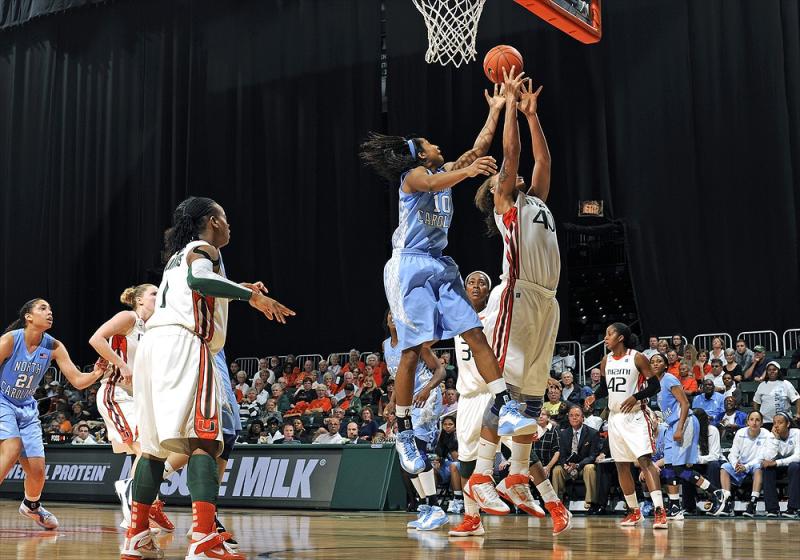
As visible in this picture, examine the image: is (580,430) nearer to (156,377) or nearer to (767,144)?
(767,144)

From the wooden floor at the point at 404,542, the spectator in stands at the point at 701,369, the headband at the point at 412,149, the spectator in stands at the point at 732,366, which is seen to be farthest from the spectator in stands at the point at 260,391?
the headband at the point at 412,149

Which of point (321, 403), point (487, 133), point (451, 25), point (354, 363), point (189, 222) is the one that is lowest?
point (321, 403)

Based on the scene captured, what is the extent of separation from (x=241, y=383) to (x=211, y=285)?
579 inches

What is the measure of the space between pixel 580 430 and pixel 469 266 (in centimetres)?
670

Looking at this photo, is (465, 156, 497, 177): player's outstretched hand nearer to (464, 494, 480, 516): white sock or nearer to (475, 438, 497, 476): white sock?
(475, 438, 497, 476): white sock

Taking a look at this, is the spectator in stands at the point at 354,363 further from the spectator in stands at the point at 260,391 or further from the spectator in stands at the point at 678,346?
the spectator in stands at the point at 678,346

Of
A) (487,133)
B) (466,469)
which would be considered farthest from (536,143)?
(466,469)

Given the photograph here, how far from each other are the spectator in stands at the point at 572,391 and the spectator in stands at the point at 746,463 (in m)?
2.48

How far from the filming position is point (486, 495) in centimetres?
586

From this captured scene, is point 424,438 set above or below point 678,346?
below

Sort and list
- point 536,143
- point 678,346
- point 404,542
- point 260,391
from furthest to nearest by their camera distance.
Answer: point 260,391, point 678,346, point 536,143, point 404,542

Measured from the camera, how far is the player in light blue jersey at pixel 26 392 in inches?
313

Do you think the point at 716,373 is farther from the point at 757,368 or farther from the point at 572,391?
the point at 572,391

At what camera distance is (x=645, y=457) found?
9.48 meters
